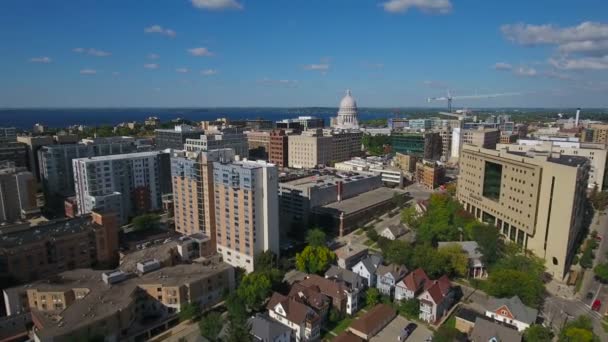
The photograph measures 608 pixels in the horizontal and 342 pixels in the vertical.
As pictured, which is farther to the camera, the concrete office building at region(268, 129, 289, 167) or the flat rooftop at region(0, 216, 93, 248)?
the concrete office building at region(268, 129, 289, 167)

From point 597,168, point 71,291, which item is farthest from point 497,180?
point 71,291

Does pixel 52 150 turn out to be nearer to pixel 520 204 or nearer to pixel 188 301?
pixel 188 301

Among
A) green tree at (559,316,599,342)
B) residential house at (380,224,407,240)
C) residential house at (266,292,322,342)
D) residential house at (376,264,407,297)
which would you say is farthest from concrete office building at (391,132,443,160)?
residential house at (266,292,322,342)

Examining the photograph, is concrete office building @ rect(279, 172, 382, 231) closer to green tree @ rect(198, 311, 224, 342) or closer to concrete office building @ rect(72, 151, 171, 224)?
concrete office building @ rect(72, 151, 171, 224)

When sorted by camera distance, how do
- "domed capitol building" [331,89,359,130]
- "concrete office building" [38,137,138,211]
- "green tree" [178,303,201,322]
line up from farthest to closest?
"domed capitol building" [331,89,359,130] → "concrete office building" [38,137,138,211] → "green tree" [178,303,201,322]

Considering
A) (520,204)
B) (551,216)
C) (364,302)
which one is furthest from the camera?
(520,204)

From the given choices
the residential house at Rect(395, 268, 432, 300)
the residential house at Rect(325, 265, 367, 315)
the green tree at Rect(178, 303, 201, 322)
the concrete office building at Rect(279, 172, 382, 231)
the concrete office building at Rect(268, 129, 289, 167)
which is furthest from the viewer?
the concrete office building at Rect(268, 129, 289, 167)

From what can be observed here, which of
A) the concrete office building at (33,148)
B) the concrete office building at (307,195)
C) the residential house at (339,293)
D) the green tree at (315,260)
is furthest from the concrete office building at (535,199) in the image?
the concrete office building at (33,148)
